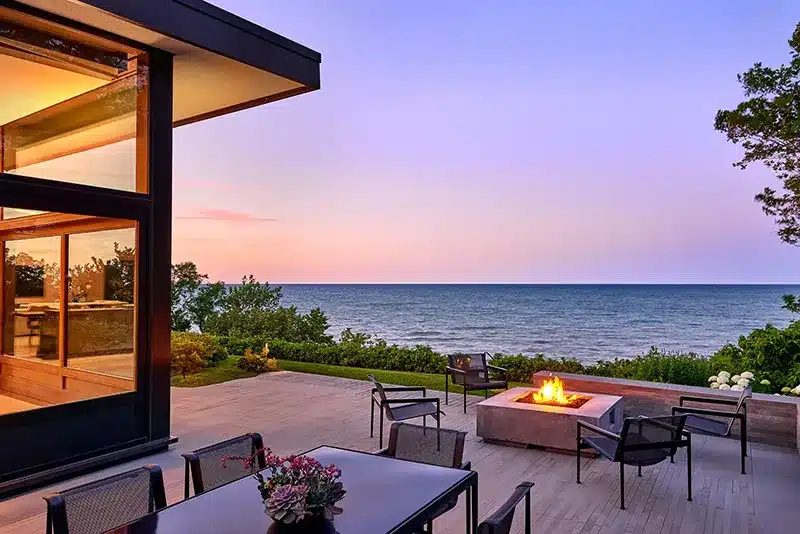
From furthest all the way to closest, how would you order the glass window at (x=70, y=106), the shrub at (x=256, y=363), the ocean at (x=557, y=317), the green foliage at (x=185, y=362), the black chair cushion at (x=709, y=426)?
the ocean at (x=557, y=317)
the shrub at (x=256, y=363)
the green foliage at (x=185, y=362)
the black chair cushion at (x=709, y=426)
the glass window at (x=70, y=106)

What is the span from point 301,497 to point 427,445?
1.31 m

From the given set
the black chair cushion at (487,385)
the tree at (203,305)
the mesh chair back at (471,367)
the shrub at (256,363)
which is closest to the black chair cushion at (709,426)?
the black chair cushion at (487,385)

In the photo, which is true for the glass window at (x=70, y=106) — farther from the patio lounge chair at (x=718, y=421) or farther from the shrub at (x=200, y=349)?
the patio lounge chair at (x=718, y=421)

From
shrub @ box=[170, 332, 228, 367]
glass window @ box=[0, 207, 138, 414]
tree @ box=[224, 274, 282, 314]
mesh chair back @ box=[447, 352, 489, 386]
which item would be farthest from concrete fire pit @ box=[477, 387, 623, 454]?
tree @ box=[224, 274, 282, 314]

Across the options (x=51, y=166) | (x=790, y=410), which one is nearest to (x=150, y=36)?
(x=51, y=166)

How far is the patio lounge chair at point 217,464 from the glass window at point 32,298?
9.89 ft

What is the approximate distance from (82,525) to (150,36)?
4369 millimetres

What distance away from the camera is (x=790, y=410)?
219 inches

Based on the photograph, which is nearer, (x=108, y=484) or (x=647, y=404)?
(x=108, y=484)

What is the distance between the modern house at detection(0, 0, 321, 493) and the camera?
4586 mm

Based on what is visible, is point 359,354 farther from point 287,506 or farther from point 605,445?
point 287,506

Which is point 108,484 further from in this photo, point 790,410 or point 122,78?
point 790,410

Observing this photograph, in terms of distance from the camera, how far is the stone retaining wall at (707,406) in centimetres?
556

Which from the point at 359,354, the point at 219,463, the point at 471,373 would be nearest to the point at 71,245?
the point at 219,463
